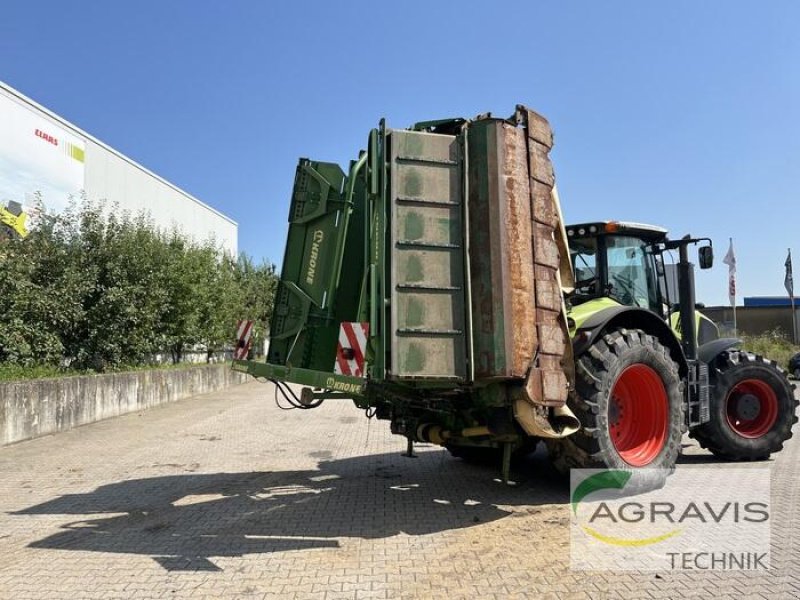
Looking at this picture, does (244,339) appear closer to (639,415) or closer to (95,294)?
(639,415)

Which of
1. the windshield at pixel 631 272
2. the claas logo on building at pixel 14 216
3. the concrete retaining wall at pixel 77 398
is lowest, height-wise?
the concrete retaining wall at pixel 77 398

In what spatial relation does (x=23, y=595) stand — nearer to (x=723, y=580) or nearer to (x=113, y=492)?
(x=113, y=492)

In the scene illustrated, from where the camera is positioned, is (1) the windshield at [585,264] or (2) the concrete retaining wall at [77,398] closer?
(1) the windshield at [585,264]

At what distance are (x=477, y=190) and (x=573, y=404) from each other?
208cm

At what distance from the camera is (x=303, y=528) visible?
16.5ft

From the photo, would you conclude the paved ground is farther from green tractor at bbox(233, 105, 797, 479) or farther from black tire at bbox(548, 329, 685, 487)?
green tractor at bbox(233, 105, 797, 479)

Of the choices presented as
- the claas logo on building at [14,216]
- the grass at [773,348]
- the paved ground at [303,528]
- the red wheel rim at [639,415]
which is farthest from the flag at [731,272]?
the claas logo on building at [14,216]

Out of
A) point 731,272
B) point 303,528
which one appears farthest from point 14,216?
point 731,272

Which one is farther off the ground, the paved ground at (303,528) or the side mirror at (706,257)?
the side mirror at (706,257)

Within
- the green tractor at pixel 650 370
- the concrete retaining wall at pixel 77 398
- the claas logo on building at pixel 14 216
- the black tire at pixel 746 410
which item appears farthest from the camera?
the claas logo on building at pixel 14 216

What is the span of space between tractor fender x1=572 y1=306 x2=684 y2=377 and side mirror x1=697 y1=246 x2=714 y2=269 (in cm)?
124

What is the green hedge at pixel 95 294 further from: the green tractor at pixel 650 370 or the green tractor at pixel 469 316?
the green tractor at pixel 650 370

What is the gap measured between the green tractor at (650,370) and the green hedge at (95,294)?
10.1 meters

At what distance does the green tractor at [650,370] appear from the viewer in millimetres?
5570
